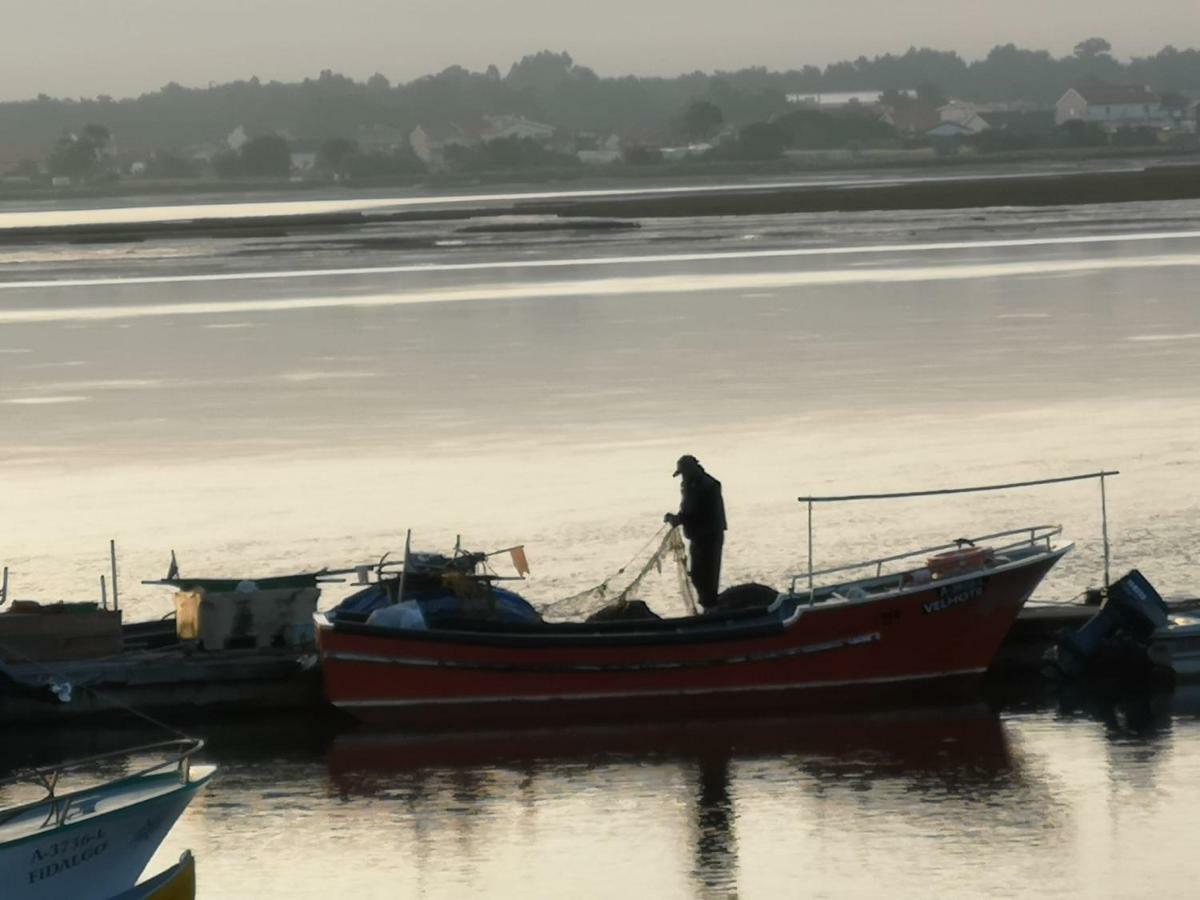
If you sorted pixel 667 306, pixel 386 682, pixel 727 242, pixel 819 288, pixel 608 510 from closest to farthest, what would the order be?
1. pixel 386 682
2. pixel 608 510
3. pixel 667 306
4. pixel 819 288
5. pixel 727 242

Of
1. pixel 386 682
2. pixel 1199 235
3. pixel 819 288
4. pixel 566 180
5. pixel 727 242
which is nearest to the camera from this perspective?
pixel 386 682

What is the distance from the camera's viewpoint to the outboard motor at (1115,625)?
707 inches

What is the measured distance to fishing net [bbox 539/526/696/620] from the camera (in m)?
18.6

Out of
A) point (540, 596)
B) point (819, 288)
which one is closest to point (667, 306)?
point (819, 288)

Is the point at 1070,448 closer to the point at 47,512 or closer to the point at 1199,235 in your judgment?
the point at 47,512

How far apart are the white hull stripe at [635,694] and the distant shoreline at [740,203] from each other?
8052 centimetres

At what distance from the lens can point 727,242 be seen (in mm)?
81500

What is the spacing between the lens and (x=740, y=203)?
11700cm

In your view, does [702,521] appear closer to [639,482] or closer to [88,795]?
[88,795]

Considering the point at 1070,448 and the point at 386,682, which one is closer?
the point at 386,682

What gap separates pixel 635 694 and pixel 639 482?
1045cm

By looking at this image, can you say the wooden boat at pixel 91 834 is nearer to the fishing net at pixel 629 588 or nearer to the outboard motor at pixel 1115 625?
the fishing net at pixel 629 588

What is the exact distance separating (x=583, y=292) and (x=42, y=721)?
136ft

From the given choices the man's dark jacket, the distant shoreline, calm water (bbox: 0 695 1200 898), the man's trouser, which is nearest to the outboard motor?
calm water (bbox: 0 695 1200 898)
